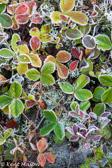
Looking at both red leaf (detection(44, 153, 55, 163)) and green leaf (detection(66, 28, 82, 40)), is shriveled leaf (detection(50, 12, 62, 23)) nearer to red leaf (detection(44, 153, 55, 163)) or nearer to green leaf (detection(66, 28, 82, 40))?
green leaf (detection(66, 28, 82, 40))

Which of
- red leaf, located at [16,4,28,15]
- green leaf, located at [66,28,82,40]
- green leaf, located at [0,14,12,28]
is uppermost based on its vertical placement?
red leaf, located at [16,4,28,15]

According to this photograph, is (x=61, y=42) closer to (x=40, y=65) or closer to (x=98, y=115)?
(x=40, y=65)

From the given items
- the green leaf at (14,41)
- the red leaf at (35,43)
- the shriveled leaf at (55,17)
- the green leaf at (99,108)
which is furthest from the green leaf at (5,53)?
the green leaf at (99,108)

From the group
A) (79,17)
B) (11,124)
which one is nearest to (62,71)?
(79,17)

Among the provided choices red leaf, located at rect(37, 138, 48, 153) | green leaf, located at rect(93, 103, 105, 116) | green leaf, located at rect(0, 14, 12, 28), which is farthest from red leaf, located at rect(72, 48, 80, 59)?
red leaf, located at rect(37, 138, 48, 153)

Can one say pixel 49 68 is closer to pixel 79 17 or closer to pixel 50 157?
pixel 79 17
